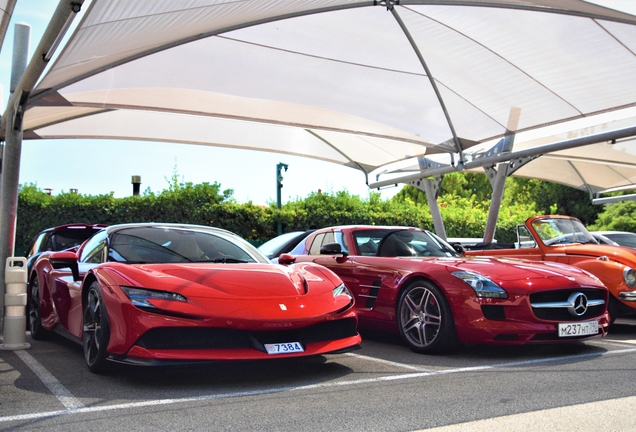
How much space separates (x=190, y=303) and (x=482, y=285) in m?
3.03

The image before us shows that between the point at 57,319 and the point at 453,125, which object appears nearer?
the point at 57,319

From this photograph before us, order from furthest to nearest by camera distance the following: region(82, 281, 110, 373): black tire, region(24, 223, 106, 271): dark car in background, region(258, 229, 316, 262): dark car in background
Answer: region(258, 229, 316, 262): dark car in background
region(24, 223, 106, 271): dark car in background
region(82, 281, 110, 373): black tire

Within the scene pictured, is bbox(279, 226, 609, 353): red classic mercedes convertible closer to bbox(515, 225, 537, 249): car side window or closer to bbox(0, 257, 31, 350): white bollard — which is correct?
bbox(515, 225, 537, 249): car side window

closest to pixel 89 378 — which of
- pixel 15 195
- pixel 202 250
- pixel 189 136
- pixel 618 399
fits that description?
pixel 202 250

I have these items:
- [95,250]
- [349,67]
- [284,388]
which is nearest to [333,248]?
[95,250]

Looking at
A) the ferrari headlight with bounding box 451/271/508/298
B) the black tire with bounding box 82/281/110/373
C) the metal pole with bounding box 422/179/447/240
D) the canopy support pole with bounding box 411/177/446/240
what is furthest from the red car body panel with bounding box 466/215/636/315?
the metal pole with bounding box 422/179/447/240

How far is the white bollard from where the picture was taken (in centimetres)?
704

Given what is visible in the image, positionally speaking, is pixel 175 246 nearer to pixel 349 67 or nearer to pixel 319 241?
pixel 319 241

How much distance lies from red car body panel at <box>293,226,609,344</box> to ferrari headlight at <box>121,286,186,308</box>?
2.89 meters

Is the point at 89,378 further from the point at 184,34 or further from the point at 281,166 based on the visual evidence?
the point at 281,166

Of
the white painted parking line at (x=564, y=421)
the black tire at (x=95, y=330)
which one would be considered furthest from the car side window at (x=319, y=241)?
the white painted parking line at (x=564, y=421)

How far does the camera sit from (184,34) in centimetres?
992

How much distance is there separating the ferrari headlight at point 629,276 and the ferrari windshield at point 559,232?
1.28 m

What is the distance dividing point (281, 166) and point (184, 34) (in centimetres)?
1608
